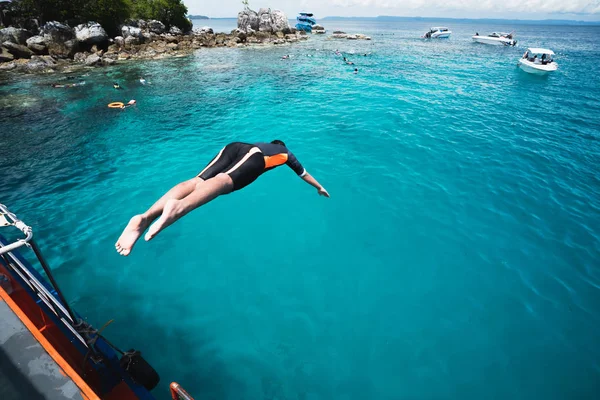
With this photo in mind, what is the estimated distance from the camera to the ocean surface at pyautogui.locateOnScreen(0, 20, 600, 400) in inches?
236

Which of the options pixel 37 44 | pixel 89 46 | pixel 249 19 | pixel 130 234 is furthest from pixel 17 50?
pixel 249 19

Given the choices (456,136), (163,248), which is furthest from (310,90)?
(163,248)

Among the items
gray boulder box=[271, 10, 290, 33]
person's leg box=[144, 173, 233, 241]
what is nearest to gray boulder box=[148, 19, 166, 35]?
gray boulder box=[271, 10, 290, 33]

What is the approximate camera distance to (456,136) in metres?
15.9

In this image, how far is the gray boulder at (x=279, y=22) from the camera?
Answer: 69600 mm

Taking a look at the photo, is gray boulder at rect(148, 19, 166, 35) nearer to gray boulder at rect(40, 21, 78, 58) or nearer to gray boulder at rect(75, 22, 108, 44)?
gray boulder at rect(75, 22, 108, 44)

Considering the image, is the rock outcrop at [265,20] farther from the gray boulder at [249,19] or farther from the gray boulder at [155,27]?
the gray boulder at [155,27]

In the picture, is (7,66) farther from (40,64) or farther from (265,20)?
(265,20)

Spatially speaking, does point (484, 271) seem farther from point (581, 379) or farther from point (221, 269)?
point (221, 269)

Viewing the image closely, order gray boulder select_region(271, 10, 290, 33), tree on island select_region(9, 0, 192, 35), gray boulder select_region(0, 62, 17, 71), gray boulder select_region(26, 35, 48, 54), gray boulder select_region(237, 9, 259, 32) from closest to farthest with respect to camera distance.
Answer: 1. gray boulder select_region(0, 62, 17, 71)
2. gray boulder select_region(26, 35, 48, 54)
3. tree on island select_region(9, 0, 192, 35)
4. gray boulder select_region(271, 10, 290, 33)
5. gray boulder select_region(237, 9, 259, 32)

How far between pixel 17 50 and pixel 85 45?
8.16m

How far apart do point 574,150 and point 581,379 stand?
1439 cm

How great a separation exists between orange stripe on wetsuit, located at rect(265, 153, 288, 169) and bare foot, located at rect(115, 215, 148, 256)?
2.78m

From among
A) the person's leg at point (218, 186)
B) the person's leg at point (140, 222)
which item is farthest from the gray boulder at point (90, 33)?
the person's leg at point (140, 222)
